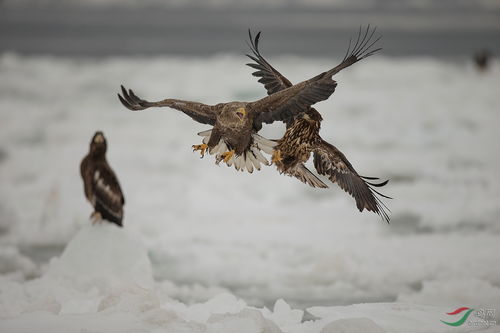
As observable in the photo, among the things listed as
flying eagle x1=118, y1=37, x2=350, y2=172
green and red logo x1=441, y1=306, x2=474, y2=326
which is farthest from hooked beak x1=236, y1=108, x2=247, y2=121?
green and red logo x1=441, y1=306, x2=474, y2=326

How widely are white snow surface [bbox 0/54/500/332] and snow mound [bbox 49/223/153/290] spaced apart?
0.01 m

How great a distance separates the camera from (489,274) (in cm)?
652

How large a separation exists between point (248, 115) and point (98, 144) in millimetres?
2857

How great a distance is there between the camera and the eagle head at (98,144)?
6.30 m

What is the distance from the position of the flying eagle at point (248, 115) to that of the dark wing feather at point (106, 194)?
2.38 metres

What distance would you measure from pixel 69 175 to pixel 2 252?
3425 millimetres

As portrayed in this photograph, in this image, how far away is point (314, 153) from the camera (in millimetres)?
4402

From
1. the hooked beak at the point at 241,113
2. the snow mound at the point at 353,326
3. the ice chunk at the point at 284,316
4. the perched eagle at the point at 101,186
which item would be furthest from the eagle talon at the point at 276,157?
the perched eagle at the point at 101,186

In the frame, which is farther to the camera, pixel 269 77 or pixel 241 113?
pixel 269 77

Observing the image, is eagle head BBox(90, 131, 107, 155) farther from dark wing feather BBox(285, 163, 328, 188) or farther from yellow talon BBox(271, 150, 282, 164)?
yellow talon BBox(271, 150, 282, 164)

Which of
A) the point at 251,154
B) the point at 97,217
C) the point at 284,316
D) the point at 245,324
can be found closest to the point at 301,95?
the point at 251,154

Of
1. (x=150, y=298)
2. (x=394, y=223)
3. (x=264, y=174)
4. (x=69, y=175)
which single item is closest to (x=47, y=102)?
(x=69, y=175)

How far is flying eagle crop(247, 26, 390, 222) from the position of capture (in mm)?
3987

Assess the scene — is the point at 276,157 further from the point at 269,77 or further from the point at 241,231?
the point at 241,231
